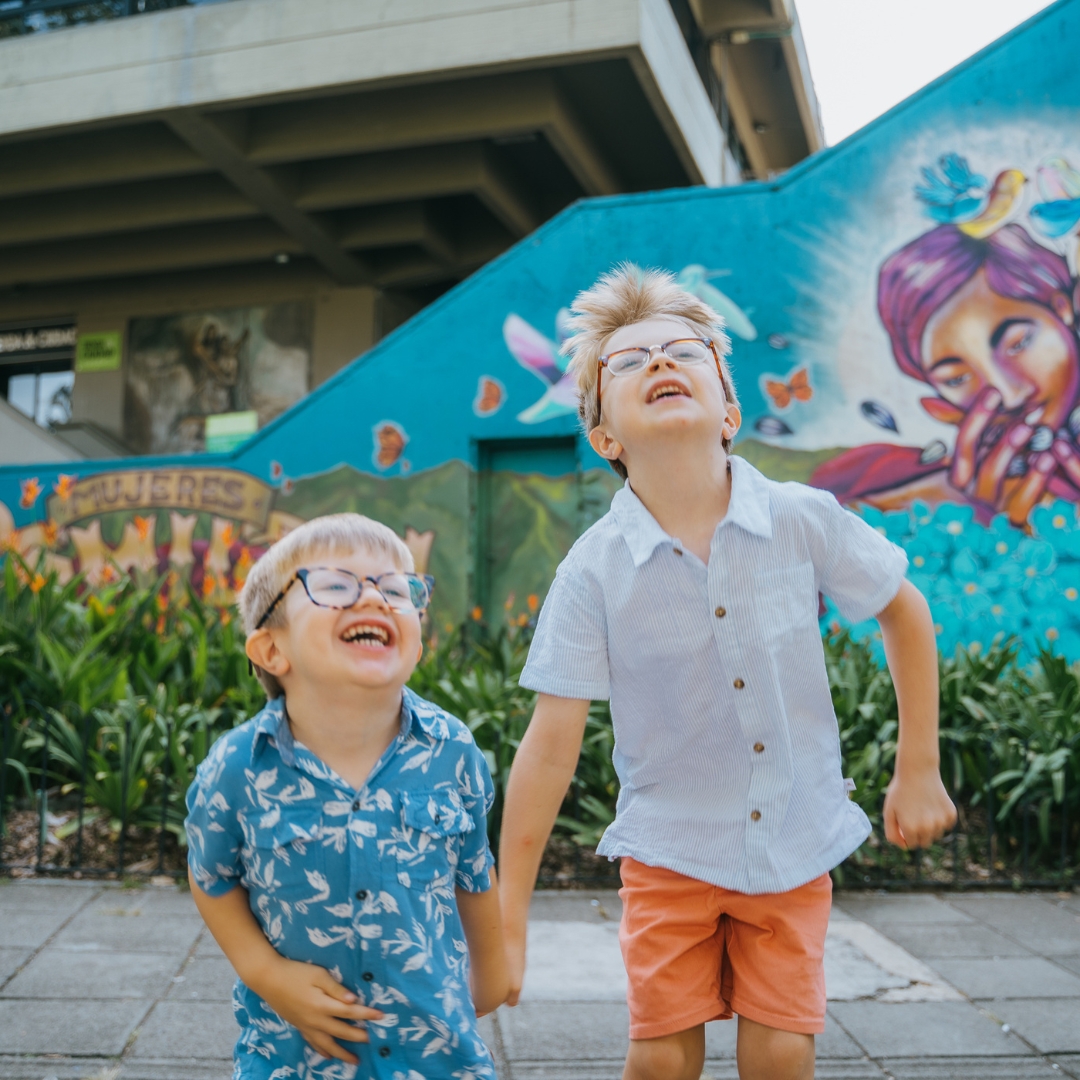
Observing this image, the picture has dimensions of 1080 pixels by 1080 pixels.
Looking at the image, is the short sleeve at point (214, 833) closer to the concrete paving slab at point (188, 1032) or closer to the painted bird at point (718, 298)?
the concrete paving slab at point (188, 1032)

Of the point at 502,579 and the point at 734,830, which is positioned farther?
the point at 502,579

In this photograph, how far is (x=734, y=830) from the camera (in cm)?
194

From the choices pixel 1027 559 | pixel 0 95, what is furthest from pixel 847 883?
pixel 0 95

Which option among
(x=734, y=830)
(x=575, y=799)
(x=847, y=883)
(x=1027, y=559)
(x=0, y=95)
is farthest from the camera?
(x=0, y=95)

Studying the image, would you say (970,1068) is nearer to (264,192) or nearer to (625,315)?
(625,315)

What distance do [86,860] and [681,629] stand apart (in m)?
3.77

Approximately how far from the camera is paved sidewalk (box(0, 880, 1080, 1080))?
278 centimetres

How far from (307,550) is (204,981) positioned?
219cm

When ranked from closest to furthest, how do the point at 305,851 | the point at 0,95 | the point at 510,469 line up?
the point at 305,851
the point at 510,469
the point at 0,95

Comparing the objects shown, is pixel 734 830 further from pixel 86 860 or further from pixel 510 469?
pixel 510 469

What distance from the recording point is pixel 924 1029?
304 centimetres

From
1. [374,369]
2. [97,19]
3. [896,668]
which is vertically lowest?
[896,668]

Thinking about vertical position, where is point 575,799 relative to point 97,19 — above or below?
below

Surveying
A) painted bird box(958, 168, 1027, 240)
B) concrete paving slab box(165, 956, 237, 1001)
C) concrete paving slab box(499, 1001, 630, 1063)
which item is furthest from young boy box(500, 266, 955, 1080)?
painted bird box(958, 168, 1027, 240)
